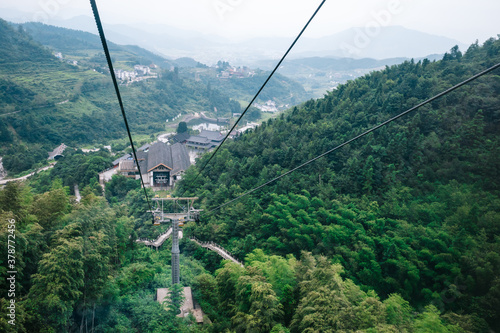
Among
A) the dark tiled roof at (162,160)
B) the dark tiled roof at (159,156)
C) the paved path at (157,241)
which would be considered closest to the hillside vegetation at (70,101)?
the dark tiled roof at (162,160)

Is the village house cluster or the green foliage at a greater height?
the village house cluster

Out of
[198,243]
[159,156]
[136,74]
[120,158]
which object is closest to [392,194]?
[198,243]

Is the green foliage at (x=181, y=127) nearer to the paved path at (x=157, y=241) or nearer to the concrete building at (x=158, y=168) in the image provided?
the concrete building at (x=158, y=168)

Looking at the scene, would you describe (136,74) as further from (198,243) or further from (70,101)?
(198,243)

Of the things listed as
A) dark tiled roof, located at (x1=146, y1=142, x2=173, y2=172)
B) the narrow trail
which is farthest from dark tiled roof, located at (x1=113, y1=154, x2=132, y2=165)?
the narrow trail

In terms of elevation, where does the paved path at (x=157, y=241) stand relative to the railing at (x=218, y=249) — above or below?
below

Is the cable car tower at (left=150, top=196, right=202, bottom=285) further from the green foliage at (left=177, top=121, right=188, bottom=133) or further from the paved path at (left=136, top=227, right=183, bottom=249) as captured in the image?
the green foliage at (left=177, top=121, right=188, bottom=133)
